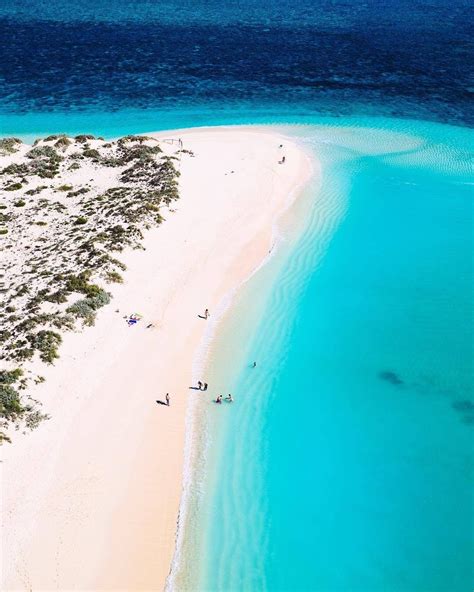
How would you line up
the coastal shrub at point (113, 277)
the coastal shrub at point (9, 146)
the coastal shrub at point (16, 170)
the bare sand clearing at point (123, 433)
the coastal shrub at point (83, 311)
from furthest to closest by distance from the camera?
the coastal shrub at point (9, 146)
the coastal shrub at point (16, 170)
the coastal shrub at point (113, 277)
the coastal shrub at point (83, 311)
the bare sand clearing at point (123, 433)

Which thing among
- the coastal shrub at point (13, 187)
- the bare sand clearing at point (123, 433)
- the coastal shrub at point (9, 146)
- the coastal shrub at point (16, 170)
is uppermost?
the coastal shrub at point (9, 146)

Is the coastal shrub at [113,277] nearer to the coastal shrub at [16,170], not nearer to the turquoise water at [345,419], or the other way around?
the turquoise water at [345,419]

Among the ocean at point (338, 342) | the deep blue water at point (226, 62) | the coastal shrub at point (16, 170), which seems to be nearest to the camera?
the ocean at point (338, 342)

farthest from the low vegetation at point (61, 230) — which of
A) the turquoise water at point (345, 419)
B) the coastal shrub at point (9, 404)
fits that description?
the turquoise water at point (345, 419)

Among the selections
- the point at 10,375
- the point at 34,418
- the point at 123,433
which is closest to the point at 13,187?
the point at 10,375

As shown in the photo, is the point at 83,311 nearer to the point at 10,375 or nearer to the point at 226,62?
the point at 10,375

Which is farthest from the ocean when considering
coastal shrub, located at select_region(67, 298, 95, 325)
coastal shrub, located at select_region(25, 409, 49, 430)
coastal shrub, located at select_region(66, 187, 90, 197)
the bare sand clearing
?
coastal shrub, located at select_region(66, 187, 90, 197)
